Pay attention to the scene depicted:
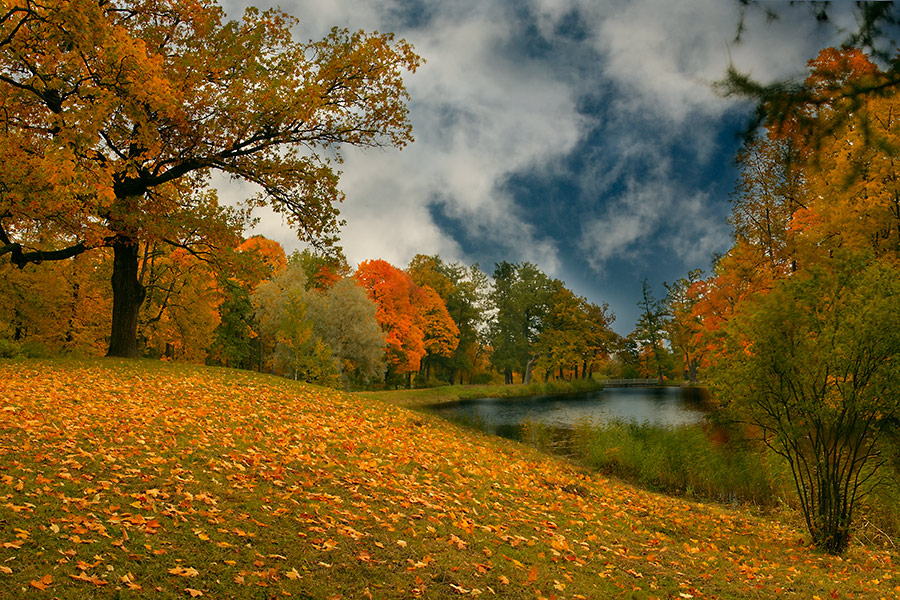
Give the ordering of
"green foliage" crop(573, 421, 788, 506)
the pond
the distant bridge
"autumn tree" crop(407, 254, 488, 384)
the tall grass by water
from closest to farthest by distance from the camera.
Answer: the tall grass by water
"green foliage" crop(573, 421, 788, 506)
the pond
"autumn tree" crop(407, 254, 488, 384)
the distant bridge

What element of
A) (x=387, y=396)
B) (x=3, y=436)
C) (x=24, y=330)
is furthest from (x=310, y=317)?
(x=3, y=436)

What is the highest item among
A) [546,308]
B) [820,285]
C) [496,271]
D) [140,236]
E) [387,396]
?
[496,271]

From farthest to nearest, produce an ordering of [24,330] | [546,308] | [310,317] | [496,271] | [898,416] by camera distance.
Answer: [496,271]
[546,308]
[310,317]
[24,330]
[898,416]

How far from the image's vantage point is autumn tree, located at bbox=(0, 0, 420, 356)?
11.9 meters

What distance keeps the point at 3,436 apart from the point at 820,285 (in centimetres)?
1131

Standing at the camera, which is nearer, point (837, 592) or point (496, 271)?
point (837, 592)

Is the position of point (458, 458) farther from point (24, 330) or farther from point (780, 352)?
point (24, 330)

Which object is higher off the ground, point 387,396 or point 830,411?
point 830,411

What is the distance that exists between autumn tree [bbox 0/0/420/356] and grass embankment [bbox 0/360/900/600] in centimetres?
567

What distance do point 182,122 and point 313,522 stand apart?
1315 cm

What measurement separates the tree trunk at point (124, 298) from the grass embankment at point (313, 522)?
→ 6287 millimetres

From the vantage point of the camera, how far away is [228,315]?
40.2 metres

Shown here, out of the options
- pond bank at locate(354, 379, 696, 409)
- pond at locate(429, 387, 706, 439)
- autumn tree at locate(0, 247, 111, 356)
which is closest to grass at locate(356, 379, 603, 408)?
pond bank at locate(354, 379, 696, 409)

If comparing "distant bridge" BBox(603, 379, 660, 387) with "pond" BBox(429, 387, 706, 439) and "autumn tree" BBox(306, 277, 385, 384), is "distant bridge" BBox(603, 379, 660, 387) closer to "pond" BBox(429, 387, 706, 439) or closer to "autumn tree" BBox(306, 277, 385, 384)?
"pond" BBox(429, 387, 706, 439)
